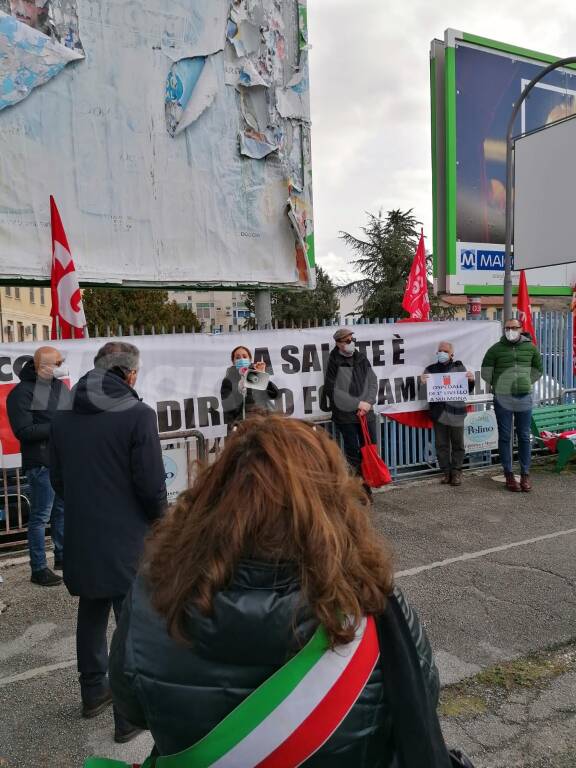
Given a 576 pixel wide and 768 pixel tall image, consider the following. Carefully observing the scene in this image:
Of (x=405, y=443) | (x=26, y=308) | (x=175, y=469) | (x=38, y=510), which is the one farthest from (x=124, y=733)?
(x=26, y=308)

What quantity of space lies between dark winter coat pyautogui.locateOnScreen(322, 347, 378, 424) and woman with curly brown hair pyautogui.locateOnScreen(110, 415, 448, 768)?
A: 20.1ft

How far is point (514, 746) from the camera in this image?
9.92 ft

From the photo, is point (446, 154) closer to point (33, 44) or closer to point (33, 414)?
point (33, 44)

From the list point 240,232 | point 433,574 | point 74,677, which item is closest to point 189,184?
point 240,232

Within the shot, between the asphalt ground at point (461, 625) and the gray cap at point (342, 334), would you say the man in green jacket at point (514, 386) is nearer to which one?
the asphalt ground at point (461, 625)

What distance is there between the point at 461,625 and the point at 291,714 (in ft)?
11.0

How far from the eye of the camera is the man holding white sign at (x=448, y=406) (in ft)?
26.9

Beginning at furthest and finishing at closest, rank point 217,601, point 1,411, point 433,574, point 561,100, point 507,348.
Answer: point 561,100
point 507,348
point 1,411
point 433,574
point 217,601

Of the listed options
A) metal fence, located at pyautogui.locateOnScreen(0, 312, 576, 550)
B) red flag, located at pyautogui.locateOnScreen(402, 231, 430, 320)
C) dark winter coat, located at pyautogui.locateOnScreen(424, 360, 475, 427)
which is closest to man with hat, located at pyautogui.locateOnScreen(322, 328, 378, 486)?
metal fence, located at pyautogui.locateOnScreen(0, 312, 576, 550)

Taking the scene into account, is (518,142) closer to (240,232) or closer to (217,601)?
(240,232)

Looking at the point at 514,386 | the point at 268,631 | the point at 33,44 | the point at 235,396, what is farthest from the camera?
the point at 514,386

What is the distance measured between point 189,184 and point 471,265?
207 inches

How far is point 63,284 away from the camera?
7113 millimetres

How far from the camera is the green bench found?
28.3 feet
